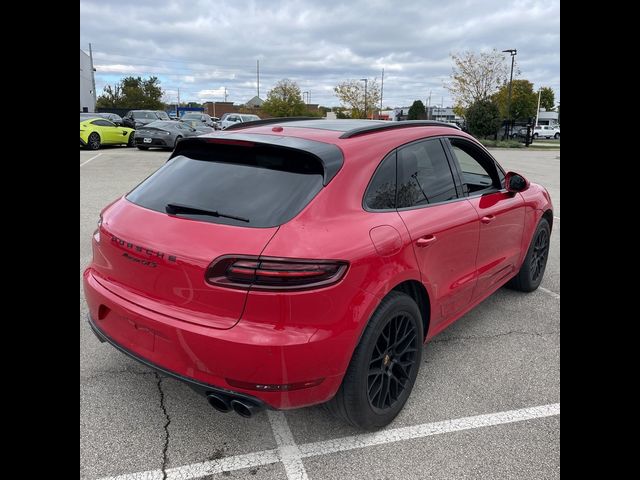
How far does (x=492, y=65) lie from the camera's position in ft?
122

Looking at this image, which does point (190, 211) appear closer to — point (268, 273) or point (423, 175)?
point (268, 273)

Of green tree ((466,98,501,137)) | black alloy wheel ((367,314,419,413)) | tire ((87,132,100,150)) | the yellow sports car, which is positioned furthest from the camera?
green tree ((466,98,501,137))

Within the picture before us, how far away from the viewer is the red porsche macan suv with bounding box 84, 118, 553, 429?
2.21 meters

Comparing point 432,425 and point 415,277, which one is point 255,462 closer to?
point 432,425

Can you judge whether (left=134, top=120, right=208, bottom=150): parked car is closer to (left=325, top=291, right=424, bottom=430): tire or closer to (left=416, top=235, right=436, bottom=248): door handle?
(left=416, top=235, right=436, bottom=248): door handle

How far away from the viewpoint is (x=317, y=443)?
2.64 meters

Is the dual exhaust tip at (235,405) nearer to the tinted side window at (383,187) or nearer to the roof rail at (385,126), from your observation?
the tinted side window at (383,187)

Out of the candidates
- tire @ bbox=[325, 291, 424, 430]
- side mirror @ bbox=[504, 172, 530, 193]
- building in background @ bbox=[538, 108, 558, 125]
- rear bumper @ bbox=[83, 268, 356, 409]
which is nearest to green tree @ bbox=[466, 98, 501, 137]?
side mirror @ bbox=[504, 172, 530, 193]

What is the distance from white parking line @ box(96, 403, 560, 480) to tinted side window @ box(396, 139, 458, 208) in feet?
4.16

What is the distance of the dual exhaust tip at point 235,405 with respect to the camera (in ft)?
7.39

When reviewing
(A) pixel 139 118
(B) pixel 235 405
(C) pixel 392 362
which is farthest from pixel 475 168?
(A) pixel 139 118

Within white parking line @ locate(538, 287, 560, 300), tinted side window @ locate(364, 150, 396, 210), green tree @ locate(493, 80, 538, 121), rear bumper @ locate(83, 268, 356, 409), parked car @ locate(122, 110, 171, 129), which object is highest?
green tree @ locate(493, 80, 538, 121)

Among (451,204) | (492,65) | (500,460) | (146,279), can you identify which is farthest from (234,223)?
(492,65)

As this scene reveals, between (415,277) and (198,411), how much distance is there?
1.45 metres
